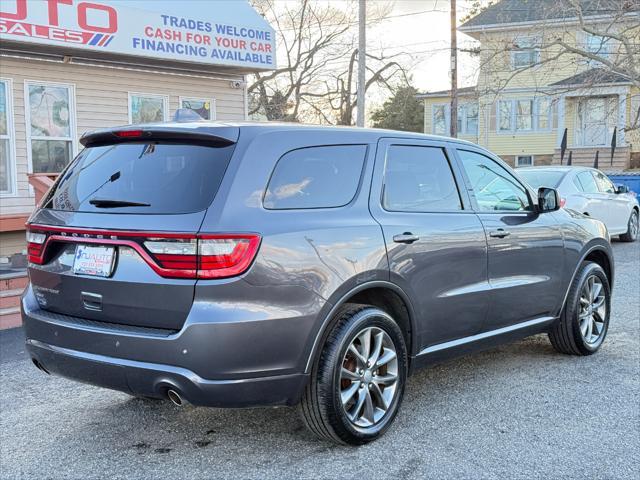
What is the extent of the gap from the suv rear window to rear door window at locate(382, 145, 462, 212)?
1175 mm

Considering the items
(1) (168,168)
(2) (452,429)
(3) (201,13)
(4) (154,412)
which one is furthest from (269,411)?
(3) (201,13)

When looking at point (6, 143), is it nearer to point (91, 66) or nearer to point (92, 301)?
point (91, 66)

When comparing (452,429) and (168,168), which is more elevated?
(168,168)

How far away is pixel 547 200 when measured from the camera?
211 inches

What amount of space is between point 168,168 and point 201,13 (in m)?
9.83

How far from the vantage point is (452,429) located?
13.7 ft

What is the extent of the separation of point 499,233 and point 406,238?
1.04 metres

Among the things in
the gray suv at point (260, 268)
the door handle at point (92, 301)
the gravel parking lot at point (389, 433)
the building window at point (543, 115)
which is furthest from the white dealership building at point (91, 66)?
the building window at point (543, 115)

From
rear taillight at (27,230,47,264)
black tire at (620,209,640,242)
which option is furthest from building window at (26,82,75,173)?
black tire at (620,209,640,242)

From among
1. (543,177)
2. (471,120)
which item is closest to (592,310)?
(543,177)

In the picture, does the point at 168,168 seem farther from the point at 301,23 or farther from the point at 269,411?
the point at 301,23

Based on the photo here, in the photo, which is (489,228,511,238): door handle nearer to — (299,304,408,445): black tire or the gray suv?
the gray suv

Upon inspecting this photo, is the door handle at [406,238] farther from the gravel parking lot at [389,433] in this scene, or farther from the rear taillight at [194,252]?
the gravel parking lot at [389,433]

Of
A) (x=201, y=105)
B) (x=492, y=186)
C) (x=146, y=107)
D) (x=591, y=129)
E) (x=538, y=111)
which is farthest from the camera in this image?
(x=538, y=111)
